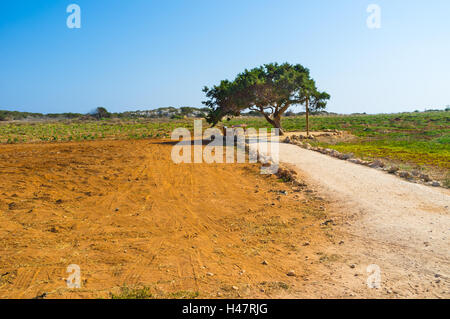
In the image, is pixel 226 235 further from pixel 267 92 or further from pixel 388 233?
pixel 267 92

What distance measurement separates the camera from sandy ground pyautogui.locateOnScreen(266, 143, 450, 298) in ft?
11.9

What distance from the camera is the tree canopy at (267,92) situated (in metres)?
20.4

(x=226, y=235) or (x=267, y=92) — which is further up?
(x=267, y=92)

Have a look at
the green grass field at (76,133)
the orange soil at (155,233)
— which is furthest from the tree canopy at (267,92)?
the orange soil at (155,233)

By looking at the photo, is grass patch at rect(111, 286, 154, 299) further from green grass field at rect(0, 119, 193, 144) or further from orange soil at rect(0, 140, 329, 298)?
green grass field at rect(0, 119, 193, 144)

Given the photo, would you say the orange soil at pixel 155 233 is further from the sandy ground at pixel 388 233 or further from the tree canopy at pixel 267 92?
the tree canopy at pixel 267 92

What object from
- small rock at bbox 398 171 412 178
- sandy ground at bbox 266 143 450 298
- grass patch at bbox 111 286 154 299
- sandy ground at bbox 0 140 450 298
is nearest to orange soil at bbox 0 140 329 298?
sandy ground at bbox 0 140 450 298

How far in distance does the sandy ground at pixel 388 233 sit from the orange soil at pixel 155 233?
461 mm

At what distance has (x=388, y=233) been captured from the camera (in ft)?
16.9

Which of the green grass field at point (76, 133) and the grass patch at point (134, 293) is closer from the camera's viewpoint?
the grass patch at point (134, 293)

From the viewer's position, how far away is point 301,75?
2095 cm

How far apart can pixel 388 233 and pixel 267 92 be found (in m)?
16.6

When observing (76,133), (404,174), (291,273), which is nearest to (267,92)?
(404,174)
